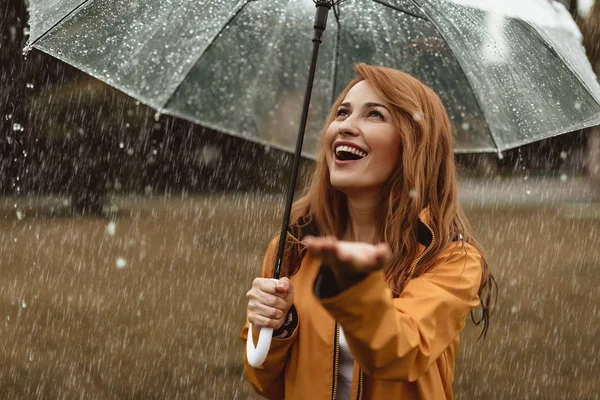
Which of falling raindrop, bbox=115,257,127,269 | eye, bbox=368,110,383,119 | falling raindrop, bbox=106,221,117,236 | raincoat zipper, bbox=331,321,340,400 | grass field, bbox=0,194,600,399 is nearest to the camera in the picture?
raincoat zipper, bbox=331,321,340,400

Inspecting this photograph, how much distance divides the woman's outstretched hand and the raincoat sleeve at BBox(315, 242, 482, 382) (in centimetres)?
5

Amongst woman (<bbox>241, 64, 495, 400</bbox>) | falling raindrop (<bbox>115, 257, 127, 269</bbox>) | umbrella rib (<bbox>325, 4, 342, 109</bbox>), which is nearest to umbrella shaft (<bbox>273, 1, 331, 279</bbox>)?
woman (<bbox>241, 64, 495, 400</bbox>)

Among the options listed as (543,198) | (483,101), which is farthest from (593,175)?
(483,101)

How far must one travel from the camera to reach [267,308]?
1.99m

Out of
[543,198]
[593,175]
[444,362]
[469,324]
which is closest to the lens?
[444,362]

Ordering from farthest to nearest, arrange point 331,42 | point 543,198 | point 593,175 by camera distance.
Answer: point 593,175, point 543,198, point 331,42

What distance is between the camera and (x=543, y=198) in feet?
55.5

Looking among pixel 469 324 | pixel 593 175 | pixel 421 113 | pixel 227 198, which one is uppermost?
pixel 421 113

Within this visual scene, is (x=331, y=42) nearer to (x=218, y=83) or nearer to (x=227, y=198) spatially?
(x=218, y=83)

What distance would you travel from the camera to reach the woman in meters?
1.99

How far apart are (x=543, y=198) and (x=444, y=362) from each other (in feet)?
51.6

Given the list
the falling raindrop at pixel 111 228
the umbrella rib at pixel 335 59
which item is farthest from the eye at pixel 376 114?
the falling raindrop at pixel 111 228

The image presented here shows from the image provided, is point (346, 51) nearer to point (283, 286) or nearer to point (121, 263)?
point (283, 286)

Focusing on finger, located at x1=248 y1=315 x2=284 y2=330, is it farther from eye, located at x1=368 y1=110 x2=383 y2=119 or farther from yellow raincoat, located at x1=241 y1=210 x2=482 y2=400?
eye, located at x1=368 y1=110 x2=383 y2=119
